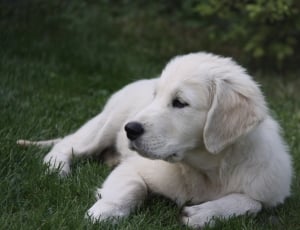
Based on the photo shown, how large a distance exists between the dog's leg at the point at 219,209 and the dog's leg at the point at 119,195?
319mm

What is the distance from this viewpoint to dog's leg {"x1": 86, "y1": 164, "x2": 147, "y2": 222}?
149 inches

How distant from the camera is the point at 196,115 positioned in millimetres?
3900

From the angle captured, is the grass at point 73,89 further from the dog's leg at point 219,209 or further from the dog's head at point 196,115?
the dog's head at point 196,115

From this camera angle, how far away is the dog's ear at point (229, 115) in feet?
12.6

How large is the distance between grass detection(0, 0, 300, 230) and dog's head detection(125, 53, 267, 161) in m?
0.42

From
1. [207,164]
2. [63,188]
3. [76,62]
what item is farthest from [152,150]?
[76,62]

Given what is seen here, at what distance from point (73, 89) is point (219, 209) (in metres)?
3.23

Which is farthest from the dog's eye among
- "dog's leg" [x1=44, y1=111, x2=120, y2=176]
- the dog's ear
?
"dog's leg" [x1=44, y1=111, x2=120, y2=176]

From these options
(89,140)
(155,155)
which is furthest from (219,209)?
(89,140)

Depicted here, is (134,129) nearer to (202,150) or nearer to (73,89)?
(202,150)

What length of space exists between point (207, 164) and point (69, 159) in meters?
1.23

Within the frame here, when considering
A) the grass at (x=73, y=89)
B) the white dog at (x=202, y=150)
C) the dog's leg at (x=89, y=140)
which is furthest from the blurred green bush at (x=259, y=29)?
the white dog at (x=202, y=150)

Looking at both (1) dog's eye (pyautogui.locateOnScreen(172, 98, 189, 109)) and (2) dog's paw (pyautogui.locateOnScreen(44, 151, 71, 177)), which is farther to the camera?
(2) dog's paw (pyautogui.locateOnScreen(44, 151, 71, 177))

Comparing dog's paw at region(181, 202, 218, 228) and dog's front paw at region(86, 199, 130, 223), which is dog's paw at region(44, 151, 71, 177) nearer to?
dog's front paw at region(86, 199, 130, 223)
